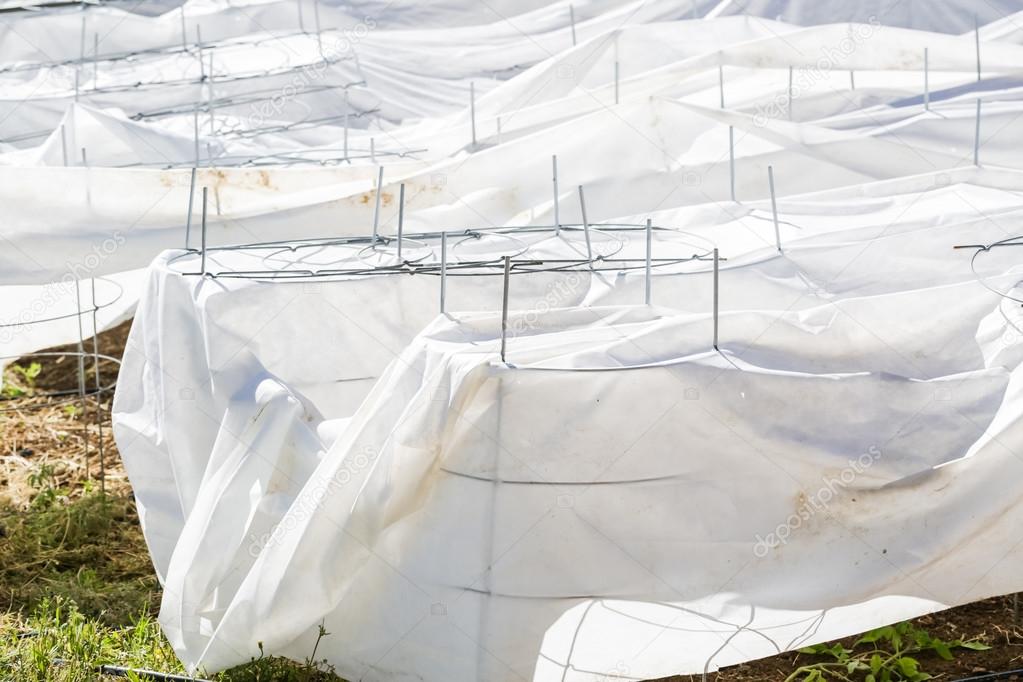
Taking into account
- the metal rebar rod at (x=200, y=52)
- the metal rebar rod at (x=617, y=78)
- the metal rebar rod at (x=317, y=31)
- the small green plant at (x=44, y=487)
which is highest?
the metal rebar rod at (x=617, y=78)

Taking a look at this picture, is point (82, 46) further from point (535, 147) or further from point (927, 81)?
point (927, 81)

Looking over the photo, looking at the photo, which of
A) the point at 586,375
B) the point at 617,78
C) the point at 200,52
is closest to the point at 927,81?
the point at 617,78

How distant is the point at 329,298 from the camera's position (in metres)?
3.68

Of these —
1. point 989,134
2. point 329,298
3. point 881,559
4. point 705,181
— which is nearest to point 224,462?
point 329,298

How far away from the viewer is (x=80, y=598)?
4.22 metres

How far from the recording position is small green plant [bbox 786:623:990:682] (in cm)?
335

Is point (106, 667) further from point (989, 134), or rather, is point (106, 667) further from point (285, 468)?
point (989, 134)

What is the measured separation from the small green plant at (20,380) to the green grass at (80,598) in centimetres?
113

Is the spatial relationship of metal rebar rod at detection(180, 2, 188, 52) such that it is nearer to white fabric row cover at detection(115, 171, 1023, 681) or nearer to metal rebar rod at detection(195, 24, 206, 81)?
metal rebar rod at detection(195, 24, 206, 81)
